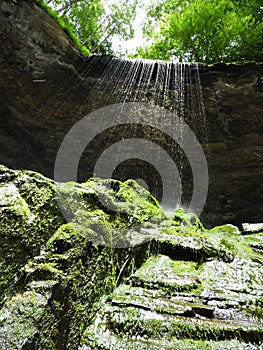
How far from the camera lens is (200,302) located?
1.78 m

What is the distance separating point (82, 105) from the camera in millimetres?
7848

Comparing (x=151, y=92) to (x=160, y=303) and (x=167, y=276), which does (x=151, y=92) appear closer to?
(x=167, y=276)

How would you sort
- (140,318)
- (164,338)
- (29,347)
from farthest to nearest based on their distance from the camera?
(140,318)
(164,338)
(29,347)

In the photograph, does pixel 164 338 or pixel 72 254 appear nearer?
pixel 164 338

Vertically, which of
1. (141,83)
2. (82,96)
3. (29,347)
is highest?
(141,83)

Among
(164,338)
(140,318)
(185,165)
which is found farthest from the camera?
(185,165)

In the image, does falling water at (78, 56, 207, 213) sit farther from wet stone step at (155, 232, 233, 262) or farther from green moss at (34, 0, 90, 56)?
wet stone step at (155, 232, 233, 262)

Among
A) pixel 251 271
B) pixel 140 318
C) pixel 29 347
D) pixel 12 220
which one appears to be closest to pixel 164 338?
pixel 140 318

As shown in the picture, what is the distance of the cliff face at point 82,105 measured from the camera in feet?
21.6

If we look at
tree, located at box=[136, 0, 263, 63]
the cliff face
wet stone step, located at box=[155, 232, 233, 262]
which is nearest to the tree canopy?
tree, located at box=[136, 0, 263, 63]

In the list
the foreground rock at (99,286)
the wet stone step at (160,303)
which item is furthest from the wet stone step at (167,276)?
the wet stone step at (160,303)

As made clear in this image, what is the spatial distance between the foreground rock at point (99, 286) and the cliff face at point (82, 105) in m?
5.92

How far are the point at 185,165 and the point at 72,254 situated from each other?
25.3 feet

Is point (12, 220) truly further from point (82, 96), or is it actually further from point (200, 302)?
point (82, 96)
